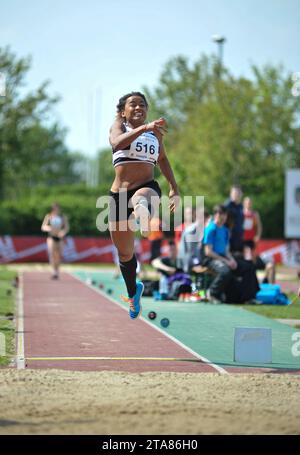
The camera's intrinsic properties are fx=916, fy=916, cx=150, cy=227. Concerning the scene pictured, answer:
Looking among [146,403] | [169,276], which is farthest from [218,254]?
[146,403]

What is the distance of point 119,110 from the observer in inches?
379

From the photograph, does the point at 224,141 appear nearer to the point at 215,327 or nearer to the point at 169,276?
the point at 169,276

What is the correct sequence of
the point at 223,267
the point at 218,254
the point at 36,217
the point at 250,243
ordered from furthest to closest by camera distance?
the point at 36,217, the point at 250,243, the point at 218,254, the point at 223,267

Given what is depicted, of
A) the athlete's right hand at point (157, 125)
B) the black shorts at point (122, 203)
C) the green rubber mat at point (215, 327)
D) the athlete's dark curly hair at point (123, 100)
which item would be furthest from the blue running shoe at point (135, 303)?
the athlete's right hand at point (157, 125)

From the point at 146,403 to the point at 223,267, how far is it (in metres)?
9.54

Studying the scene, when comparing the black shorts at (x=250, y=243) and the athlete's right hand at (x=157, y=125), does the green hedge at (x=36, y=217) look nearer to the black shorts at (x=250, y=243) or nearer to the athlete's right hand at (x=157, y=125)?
the black shorts at (x=250, y=243)

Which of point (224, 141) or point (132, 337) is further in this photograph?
point (224, 141)

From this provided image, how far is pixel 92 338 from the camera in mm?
11031

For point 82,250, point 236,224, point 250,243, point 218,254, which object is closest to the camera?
point 218,254

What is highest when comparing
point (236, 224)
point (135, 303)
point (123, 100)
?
point (123, 100)

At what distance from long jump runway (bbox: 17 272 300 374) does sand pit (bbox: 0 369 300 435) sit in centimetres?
73

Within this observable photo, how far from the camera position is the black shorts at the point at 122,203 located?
31.1ft
